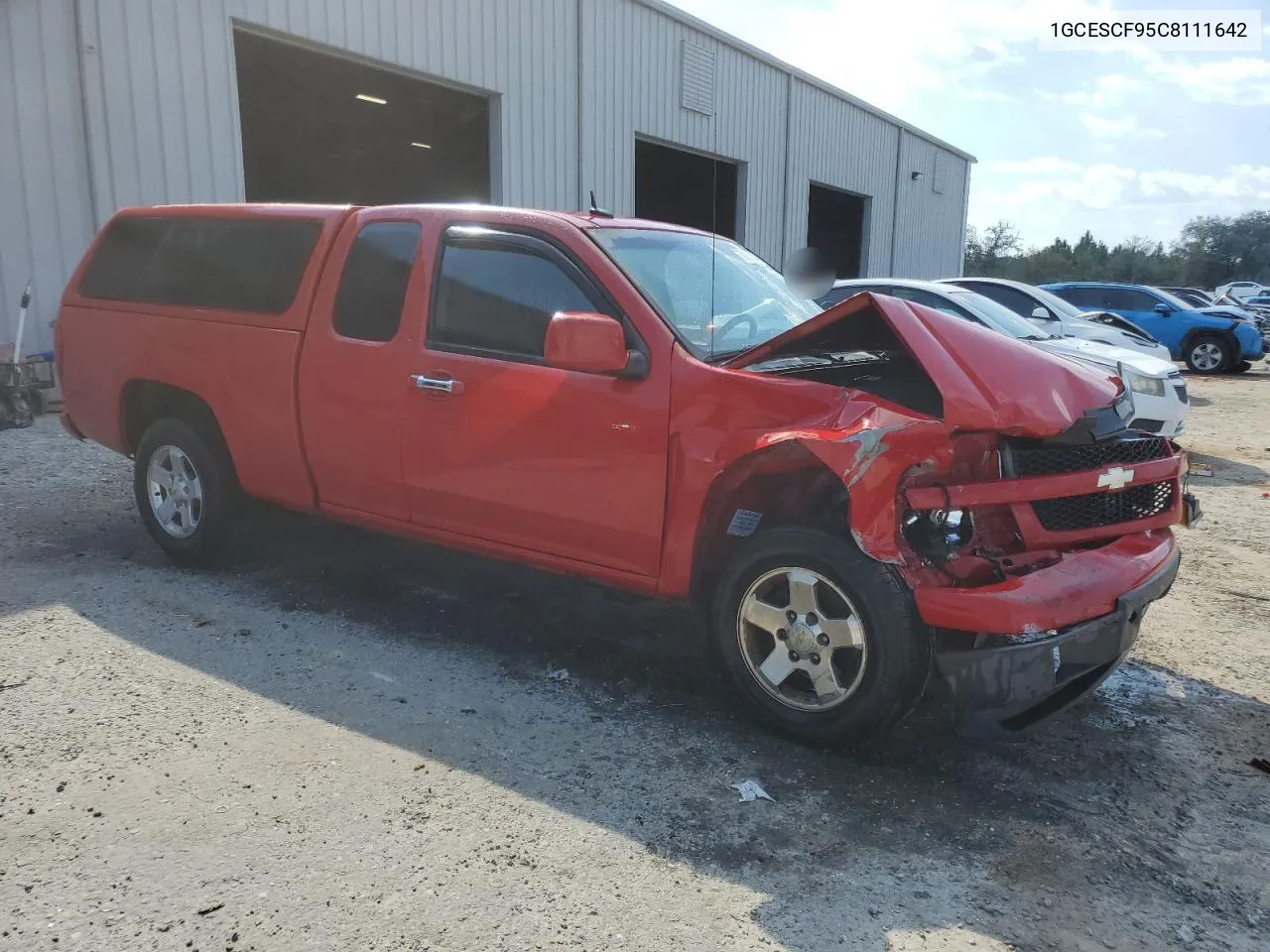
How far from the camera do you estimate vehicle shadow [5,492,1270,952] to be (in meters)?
2.63

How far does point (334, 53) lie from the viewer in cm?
1116

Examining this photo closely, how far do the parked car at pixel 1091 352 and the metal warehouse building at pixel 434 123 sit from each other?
238 cm

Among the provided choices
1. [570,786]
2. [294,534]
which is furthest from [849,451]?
[294,534]

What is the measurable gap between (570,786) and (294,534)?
346cm

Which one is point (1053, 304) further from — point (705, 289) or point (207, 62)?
point (207, 62)

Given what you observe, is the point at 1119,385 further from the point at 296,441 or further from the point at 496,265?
the point at 296,441

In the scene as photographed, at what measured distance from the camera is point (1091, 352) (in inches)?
346

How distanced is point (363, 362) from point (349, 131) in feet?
58.2

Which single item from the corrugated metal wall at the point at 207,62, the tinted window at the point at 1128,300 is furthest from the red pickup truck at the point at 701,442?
the tinted window at the point at 1128,300

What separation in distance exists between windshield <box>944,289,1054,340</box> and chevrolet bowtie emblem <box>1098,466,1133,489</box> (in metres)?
5.58

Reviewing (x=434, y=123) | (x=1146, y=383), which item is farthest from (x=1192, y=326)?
(x=434, y=123)

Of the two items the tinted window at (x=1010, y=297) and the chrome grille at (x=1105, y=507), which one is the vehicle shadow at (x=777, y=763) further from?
the tinted window at (x=1010, y=297)

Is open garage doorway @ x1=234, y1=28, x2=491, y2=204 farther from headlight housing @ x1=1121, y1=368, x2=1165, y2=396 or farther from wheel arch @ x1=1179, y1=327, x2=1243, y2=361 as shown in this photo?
wheel arch @ x1=1179, y1=327, x2=1243, y2=361

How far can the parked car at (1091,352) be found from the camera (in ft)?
27.3
